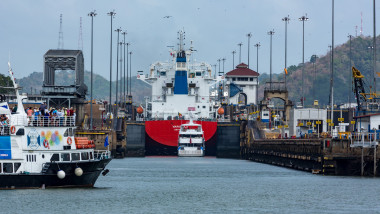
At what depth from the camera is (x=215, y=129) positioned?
132875mm

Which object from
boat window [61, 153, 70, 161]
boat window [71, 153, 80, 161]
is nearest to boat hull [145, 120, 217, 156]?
boat window [71, 153, 80, 161]

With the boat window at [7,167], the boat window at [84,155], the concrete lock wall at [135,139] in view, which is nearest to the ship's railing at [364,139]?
the boat window at [84,155]

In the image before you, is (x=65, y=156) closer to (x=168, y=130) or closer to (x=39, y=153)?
(x=39, y=153)

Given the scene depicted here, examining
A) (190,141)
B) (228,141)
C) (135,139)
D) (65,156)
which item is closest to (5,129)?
(65,156)

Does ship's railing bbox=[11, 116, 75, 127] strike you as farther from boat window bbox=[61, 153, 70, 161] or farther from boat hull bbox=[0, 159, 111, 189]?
boat hull bbox=[0, 159, 111, 189]

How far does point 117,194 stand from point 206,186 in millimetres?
10708

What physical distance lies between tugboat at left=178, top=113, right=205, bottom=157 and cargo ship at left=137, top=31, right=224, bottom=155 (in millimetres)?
2206

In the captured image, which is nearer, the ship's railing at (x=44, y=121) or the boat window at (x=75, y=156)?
the ship's railing at (x=44, y=121)

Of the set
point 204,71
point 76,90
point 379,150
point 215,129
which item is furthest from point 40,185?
point 204,71

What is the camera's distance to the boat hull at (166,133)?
132125mm

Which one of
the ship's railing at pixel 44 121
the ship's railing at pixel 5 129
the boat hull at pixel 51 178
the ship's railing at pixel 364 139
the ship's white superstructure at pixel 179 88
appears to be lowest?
the boat hull at pixel 51 178

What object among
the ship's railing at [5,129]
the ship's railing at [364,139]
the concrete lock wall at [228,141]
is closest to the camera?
the ship's railing at [5,129]

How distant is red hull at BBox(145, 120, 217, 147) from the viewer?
5197 inches

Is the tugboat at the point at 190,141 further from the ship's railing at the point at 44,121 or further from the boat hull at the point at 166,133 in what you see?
the ship's railing at the point at 44,121
